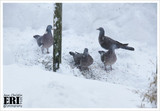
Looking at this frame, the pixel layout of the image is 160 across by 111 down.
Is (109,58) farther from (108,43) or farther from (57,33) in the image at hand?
(57,33)

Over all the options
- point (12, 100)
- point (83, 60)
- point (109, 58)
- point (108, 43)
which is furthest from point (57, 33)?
point (12, 100)

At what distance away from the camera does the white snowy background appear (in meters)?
4.30

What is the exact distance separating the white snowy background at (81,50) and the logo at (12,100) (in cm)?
9

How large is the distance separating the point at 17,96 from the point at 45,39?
4221 millimetres

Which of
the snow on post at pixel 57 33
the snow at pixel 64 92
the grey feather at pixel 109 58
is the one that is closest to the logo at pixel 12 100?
the snow at pixel 64 92

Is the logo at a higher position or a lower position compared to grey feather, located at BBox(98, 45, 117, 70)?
lower

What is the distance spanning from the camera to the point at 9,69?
550 cm

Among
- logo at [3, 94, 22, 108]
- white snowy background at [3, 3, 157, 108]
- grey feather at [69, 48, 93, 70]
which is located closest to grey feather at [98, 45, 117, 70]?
white snowy background at [3, 3, 157, 108]

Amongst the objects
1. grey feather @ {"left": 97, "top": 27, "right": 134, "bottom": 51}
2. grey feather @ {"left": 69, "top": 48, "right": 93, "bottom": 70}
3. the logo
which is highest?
grey feather @ {"left": 97, "top": 27, "right": 134, "bottom": 51}

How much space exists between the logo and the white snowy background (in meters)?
0.09

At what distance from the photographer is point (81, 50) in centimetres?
884

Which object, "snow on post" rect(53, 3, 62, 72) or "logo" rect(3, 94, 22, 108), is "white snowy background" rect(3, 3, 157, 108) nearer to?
"logo" rect(3, 94, 22, 108)

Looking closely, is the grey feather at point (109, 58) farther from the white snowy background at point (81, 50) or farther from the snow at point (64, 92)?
the snow at point (64, 92)

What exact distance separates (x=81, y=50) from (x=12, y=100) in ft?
15.5
